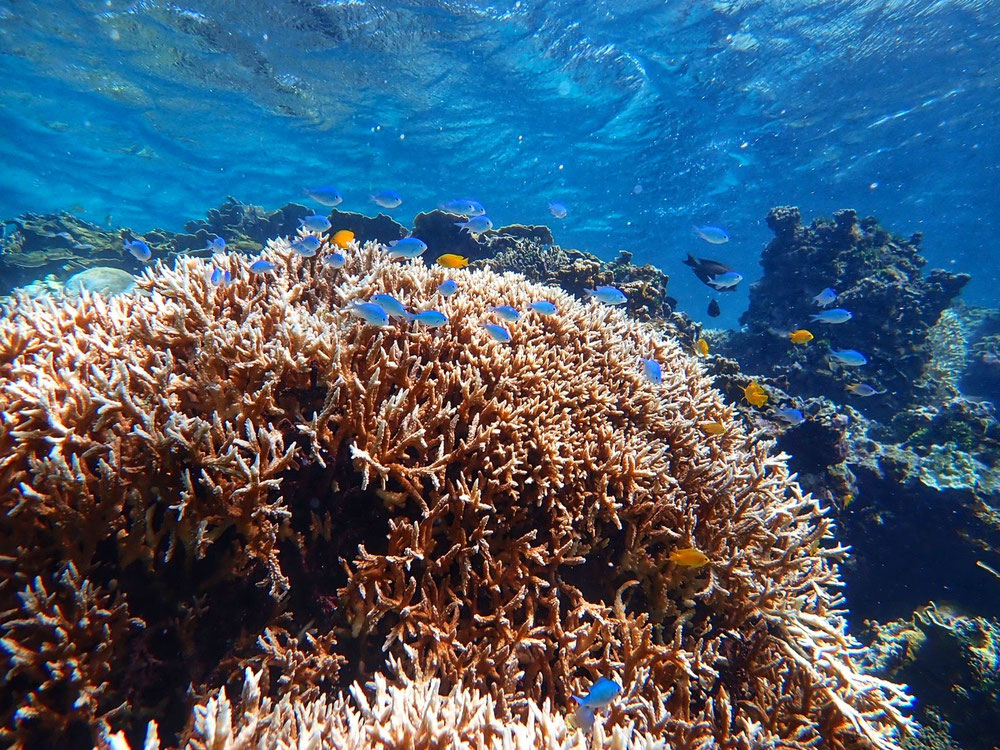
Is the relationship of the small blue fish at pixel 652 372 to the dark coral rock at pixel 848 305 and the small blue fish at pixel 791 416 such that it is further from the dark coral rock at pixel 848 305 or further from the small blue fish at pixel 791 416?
the dark coral rock at pixel 848 305

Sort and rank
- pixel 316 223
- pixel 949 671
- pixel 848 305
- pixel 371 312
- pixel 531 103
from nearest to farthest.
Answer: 1. pixel 371 312
2. pixel 316 223
3. pixel 949 671
4. pixel 848 305
5. pixel 531 103

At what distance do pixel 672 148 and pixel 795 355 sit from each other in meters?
18.6

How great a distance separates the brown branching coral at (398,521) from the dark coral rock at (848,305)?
9543mm

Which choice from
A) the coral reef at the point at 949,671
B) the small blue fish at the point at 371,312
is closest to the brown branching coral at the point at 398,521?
the small blue fish at the point at 371,312

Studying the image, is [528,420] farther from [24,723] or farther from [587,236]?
[587,236]

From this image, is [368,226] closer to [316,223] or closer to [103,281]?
[103,281]

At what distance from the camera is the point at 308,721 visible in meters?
2.22

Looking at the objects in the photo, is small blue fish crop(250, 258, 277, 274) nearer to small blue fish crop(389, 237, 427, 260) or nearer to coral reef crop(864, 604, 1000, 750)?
small blue fish crop(389, 237, 427, 260)

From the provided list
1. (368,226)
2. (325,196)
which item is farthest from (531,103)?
(325,196)

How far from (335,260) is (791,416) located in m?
7.18

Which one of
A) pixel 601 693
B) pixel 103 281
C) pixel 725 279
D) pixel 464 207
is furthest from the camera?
pixel 103 281

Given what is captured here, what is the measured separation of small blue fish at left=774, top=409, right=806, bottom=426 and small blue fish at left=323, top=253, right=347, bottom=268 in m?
7.03

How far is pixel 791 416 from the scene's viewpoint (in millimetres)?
7094

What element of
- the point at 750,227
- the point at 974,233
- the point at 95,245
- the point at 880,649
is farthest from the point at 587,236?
the point at 880,649
